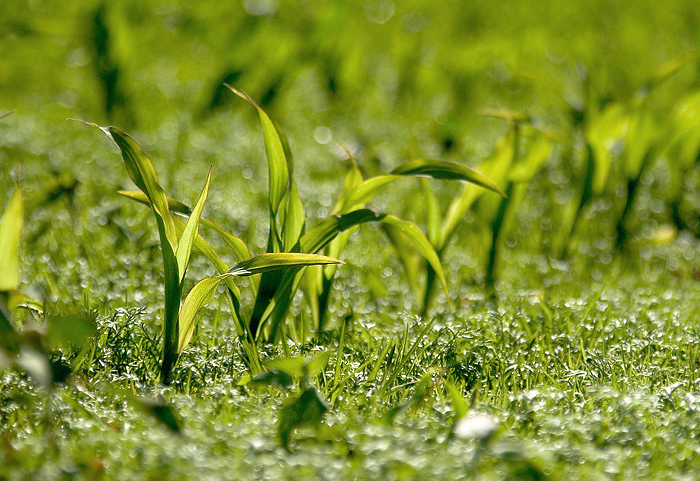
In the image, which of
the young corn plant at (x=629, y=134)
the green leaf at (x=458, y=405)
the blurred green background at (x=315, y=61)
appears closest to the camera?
the green leaf at (x=458, y=405)

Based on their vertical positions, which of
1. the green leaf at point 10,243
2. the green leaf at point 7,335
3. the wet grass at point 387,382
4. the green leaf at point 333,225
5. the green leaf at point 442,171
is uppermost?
the green leaf at point 442,171

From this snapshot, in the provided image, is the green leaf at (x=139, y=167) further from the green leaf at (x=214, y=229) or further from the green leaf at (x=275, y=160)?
the green leaf at (x=275, y=160)

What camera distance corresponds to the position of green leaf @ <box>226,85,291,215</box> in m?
1.65

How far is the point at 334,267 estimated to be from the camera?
1784mm

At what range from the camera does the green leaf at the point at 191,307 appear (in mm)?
1512

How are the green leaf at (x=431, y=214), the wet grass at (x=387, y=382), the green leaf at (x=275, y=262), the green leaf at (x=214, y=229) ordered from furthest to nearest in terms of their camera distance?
the green leaf at (x=431, y=214), the green leaf at (x=214, y=229), the green leaf at (x=275, y=262), the wet grass at (x=387, y=382)

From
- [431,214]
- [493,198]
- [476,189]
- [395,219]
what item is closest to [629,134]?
[493,198]

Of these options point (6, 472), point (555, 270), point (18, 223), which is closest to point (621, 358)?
point (555, 270)

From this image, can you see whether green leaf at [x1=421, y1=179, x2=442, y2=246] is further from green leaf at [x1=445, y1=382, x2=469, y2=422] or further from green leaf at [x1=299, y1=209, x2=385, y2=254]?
green leaf at [x1=445, y1=382, x2=469, y2=422]

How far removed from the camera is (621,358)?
1.65 meters

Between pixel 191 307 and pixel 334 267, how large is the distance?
421mm

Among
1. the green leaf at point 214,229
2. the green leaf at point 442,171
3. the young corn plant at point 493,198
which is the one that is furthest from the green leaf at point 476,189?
the green leaf at point 214,229

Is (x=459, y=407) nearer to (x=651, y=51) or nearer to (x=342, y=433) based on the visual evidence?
(x=342, y=433)

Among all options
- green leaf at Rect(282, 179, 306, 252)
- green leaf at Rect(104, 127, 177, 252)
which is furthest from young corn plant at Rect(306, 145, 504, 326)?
green leaf at Rect(104, 127, 177, 252)
